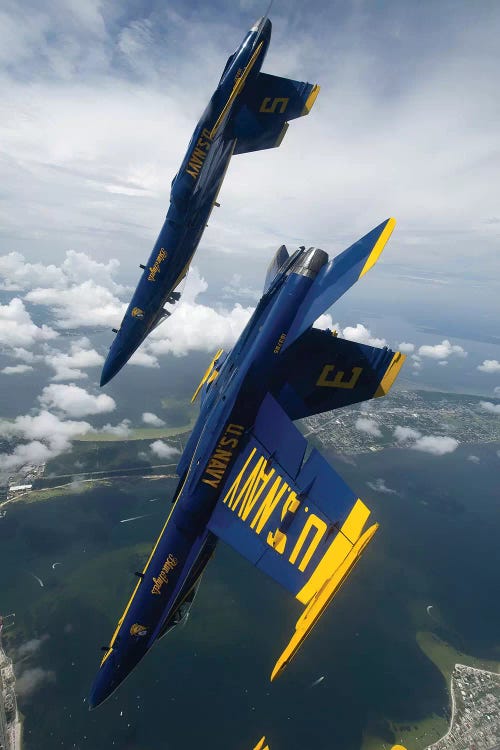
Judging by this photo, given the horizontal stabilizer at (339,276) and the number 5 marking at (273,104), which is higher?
the number 5 marking at (273,104)

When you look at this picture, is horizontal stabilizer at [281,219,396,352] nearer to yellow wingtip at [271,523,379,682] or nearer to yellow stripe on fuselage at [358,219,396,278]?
yellow stripe on fuselage at [358,219,396,278]

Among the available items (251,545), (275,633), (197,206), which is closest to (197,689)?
(275,633)

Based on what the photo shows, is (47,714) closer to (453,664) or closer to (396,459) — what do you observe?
(453,664)

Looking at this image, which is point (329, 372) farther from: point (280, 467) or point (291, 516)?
point (291, 516)

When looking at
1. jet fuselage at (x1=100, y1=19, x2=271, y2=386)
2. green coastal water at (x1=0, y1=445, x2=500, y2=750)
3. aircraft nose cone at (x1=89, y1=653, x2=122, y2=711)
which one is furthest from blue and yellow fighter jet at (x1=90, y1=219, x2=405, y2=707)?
green coastal water at (x1=0, y1=445, x2=500, y2=750)

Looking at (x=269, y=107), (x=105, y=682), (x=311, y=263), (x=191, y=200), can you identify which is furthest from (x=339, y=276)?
(x=105, y=682)

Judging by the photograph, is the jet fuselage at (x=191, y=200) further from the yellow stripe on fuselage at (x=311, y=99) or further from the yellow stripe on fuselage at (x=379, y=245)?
the yellow stripe on fuselage at (x=379, y=245)

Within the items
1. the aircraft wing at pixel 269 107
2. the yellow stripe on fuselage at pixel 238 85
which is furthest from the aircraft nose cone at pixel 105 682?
the aircraft wing at pixel 269 107
